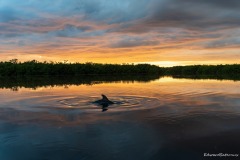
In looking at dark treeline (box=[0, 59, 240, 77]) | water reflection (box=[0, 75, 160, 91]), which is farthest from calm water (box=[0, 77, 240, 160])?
dark treeline (box=[0, 59, 240, 77])

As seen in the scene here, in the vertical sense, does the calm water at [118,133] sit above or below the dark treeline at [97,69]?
below

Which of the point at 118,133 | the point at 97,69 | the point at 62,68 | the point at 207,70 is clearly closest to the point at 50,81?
the point at 118,133

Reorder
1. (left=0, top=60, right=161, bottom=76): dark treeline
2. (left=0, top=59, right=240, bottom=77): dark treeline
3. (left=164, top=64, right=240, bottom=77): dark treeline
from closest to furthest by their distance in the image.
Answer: (left=0, top=60, right=161, bottom=76): dark treeline < (left=0, top=59, right=240, bottom=77): dark treeline < (left=164, top=64, right=240, bottom=77): dark treeline

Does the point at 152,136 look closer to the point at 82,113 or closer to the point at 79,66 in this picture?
the point at 82,113

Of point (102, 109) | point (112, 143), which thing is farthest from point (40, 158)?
point (102, 109)

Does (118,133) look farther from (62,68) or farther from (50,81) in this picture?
(62,68)

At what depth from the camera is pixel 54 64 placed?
108750mm

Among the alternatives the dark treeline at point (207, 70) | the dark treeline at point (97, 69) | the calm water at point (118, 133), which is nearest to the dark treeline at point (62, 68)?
the dark treeline at point (97, 69)

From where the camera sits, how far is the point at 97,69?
11694 centimetres

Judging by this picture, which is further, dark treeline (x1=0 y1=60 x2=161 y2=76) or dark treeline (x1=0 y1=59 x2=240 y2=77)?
dark treeline (x1=0 y1=59 x2=240 y2=77)

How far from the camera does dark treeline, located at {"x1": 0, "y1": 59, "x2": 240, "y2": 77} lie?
9938cm

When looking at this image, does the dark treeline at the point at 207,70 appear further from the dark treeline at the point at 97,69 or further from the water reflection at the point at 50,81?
the water reflection at the point at 50,81

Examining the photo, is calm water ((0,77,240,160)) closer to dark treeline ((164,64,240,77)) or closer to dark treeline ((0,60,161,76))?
dark treeline ((0,60,161,76))

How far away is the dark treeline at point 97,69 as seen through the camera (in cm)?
9938
